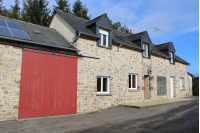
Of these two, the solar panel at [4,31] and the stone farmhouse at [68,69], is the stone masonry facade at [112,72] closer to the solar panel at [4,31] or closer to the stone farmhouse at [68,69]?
the stone farmhouse at [68,69]

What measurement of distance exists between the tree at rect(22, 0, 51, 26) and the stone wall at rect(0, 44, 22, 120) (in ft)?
56.9

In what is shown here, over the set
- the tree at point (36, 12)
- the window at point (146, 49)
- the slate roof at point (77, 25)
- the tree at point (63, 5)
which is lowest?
the window at point (146, 49)

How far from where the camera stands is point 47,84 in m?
8.55

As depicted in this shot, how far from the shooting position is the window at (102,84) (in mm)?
10945

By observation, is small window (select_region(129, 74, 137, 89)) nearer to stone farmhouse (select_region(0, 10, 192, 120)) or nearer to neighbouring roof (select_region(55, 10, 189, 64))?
stone farmhouse (select_region(0, 10, 192, 120))

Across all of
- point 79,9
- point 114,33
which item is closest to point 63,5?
point 79,9

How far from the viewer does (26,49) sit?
8.05 m

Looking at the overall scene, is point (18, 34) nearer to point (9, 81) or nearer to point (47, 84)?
point (9, 81)

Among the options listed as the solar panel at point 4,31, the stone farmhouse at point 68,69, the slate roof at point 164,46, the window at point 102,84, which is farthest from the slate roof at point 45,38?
the slate roof at point 164,46

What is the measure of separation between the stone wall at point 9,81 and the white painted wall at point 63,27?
369cm

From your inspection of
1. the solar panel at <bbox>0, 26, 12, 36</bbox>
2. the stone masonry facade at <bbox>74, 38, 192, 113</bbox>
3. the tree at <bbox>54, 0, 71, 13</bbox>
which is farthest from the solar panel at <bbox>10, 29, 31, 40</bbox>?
the tree at <bbox>54, 0, 71, 13</bbox>

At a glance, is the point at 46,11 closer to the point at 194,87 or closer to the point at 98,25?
the point at 98,25

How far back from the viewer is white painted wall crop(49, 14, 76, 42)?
1057 cm

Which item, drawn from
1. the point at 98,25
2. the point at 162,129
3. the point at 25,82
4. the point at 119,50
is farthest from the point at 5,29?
the point at 162,129
